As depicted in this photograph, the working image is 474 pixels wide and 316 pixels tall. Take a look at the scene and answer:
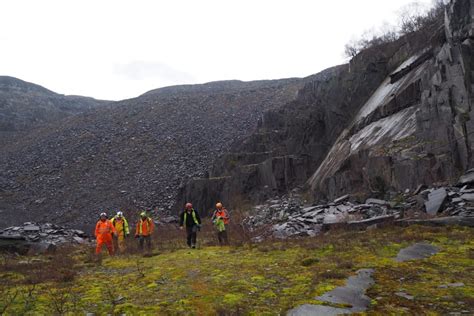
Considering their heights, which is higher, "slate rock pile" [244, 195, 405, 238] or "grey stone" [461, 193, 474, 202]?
"grey stone" [461, 193, 474, 202]

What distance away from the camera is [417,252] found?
7.80 metres

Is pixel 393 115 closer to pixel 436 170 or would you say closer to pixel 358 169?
pixel 358 169

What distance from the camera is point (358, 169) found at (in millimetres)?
18469

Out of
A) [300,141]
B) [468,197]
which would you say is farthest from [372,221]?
[300,141]

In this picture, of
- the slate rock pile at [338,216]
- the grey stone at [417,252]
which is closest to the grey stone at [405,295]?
the grey stone at [417,252]

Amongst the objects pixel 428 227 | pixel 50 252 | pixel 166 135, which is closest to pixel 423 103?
pixel 428 227

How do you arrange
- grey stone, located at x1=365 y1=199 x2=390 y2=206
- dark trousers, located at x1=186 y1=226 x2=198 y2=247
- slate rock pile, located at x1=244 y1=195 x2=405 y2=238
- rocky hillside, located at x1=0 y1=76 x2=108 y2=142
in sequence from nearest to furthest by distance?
slate rock pile, located at x1=244 y1=195 x2=405 y2=238
dark trousers, located at x1=186 y1=226 x2=198 y2=247
grey stone, located at x1=365 y1=199 x2=390 y2=206
rocky hillside, located at x1=0 y1=76 x2=108 y2=142

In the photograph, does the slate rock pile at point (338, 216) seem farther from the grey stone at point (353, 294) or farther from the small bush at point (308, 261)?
the grey stone at point (353, 294)

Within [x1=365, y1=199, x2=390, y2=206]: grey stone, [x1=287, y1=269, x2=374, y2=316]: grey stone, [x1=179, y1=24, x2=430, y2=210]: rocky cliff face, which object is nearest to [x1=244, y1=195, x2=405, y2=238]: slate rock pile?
[x1=365, y1=199, x2=390, y2=206]: grey stone

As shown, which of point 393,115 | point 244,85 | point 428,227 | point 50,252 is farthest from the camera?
point 244,85

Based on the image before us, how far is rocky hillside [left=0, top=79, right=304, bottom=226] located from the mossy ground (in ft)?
84.4

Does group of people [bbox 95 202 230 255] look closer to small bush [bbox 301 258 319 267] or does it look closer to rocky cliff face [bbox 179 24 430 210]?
small bush [bbox 301 258 319 267]

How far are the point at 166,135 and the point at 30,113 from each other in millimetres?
31272

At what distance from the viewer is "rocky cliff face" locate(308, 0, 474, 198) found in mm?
14516
